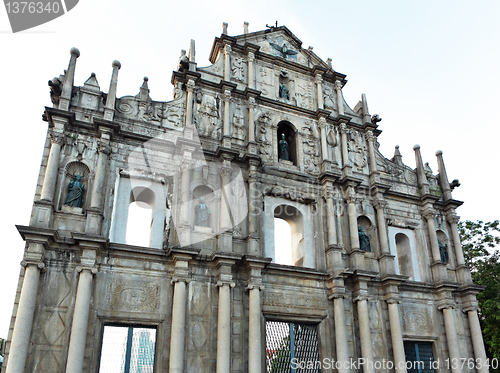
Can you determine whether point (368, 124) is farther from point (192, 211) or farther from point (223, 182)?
point (192, 211)

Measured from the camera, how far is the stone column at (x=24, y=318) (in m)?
10.0

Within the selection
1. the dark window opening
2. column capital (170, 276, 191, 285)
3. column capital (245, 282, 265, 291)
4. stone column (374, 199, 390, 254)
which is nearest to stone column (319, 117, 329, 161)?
stone column (374, 199, 390, 254)

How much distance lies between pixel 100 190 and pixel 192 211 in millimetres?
2726

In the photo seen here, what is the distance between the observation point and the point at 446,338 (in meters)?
15.0

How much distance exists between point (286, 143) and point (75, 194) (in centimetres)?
770

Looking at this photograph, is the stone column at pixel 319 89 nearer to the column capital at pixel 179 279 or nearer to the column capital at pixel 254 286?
the column capital at pixel 254 286

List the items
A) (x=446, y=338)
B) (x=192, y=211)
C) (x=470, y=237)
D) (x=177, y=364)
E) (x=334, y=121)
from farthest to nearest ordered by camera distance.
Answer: (x=470, y=237), (x=334, y=121), (x=446, y=338), (x=192, y=211), (x=177, y=364)

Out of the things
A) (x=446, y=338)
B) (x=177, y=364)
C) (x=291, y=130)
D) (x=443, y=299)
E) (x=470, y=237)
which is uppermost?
(x=291, y=130)

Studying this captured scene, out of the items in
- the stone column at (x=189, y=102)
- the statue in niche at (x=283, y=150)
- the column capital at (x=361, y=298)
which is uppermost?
the stone column at (x=189, y=102)

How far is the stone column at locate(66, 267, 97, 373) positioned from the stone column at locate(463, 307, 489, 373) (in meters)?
12.4

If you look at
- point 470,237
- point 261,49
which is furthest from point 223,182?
point 470,237

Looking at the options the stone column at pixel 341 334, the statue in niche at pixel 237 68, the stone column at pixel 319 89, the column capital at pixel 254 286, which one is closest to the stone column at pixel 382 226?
the stone column at pixel 341 334

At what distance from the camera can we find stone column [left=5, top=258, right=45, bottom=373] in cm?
1003

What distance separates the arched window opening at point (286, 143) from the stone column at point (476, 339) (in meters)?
8.07
